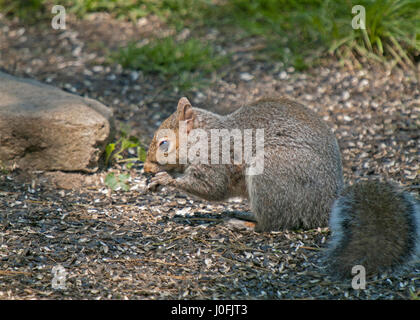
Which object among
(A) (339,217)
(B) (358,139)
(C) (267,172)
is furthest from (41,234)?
(B) (358,139)

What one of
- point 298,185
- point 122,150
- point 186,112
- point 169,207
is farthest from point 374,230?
point 122,150

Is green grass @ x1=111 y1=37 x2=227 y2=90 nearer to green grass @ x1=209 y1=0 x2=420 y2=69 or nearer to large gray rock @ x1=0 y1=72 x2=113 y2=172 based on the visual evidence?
green grass @ x1=209 y1=0 x2=420 y2=69

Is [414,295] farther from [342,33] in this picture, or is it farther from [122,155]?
[342,33]

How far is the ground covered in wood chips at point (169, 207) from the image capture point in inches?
123

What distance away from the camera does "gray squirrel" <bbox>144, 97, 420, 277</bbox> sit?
10.3 feet

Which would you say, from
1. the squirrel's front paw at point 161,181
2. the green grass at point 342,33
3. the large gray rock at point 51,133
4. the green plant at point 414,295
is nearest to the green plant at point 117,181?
the large gray rock at point 51,133

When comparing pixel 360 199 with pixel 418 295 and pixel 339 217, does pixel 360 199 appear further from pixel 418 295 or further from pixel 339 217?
pixel 418 295

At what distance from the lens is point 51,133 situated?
427 cm

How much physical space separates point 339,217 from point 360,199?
0.53 feet

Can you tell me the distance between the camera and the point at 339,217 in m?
3.28

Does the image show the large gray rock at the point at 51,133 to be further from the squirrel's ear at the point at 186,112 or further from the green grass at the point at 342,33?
the green grass at the point at 342,33

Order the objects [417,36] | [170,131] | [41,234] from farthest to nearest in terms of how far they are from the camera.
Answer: [417,36] → [170,131] → [41,234]

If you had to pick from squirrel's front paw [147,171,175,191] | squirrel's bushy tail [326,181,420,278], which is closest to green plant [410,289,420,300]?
squirrel's bushy tail [326,181,420,278]

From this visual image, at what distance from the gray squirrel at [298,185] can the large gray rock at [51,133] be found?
0.78m
